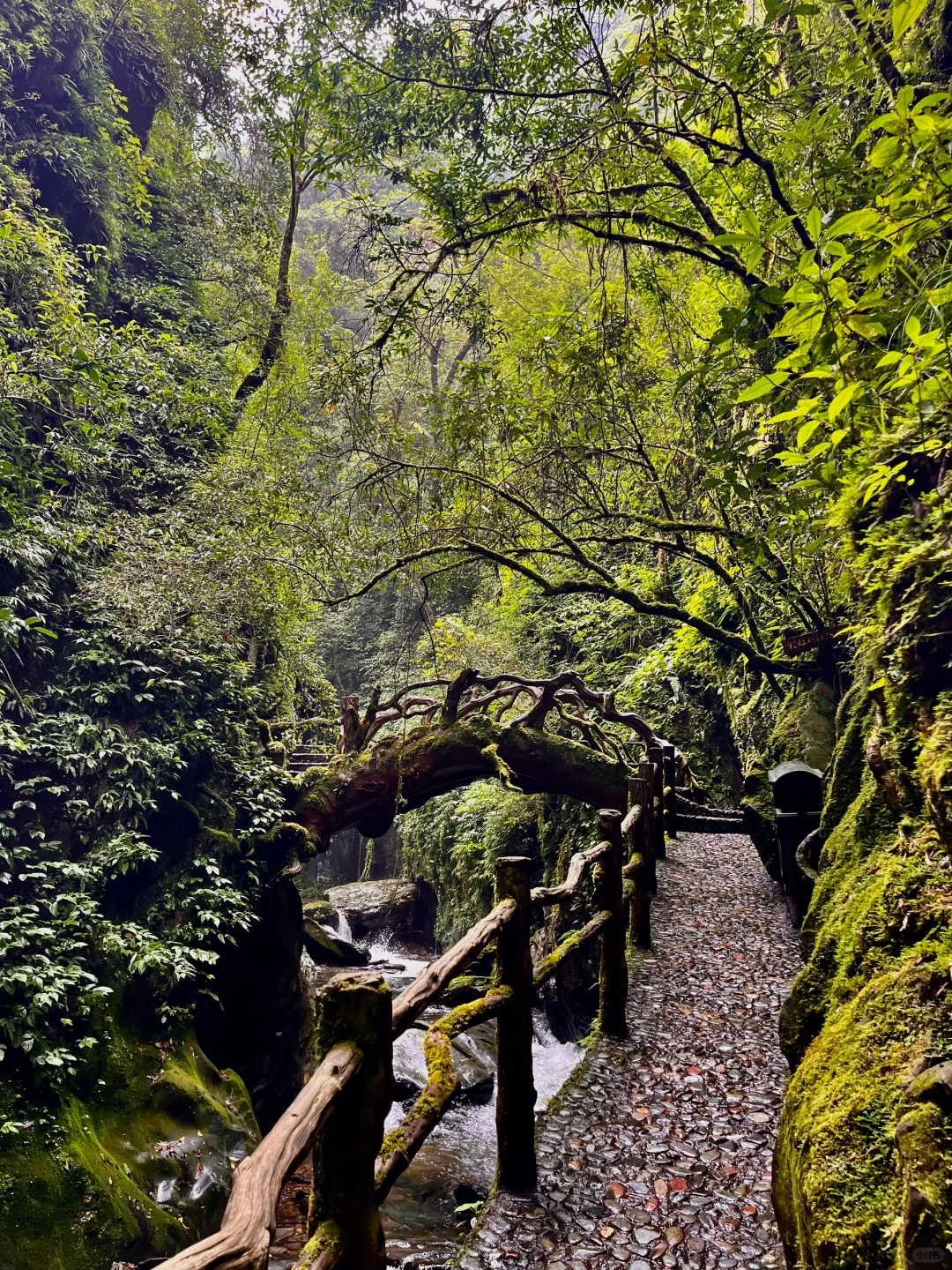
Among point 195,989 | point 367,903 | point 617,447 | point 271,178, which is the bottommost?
point 367,903

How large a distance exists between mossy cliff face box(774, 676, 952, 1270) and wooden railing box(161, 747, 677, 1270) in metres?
1.02

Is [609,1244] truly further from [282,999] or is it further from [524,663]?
[524,663]

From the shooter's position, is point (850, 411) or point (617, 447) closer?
point (850, 411)

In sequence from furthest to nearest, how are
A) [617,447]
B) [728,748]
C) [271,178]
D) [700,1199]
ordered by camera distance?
[271,178]
[728,748]
[617,447]
[700,1199]

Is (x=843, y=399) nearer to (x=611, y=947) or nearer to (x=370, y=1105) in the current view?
(x=370, y=1105)

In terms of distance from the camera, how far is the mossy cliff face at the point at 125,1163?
5027mm

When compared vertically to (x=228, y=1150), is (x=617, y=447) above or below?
above

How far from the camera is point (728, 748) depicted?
40.2ft

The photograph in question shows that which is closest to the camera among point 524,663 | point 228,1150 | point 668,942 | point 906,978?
point 906,978

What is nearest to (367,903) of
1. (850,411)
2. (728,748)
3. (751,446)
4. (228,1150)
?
(728,748)

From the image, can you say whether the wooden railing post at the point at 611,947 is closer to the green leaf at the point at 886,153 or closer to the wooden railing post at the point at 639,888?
the wooden railing post at the point at 639,888

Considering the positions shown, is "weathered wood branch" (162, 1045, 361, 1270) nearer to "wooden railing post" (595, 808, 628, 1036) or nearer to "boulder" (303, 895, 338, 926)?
"wooden railing post" (595, 808, 628, 1036)

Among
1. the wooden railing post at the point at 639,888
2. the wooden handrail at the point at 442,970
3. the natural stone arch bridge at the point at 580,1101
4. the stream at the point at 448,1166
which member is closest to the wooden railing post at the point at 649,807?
the natural stone arch bridge at the point at 580,1101

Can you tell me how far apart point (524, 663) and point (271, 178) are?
1084 centimetres
